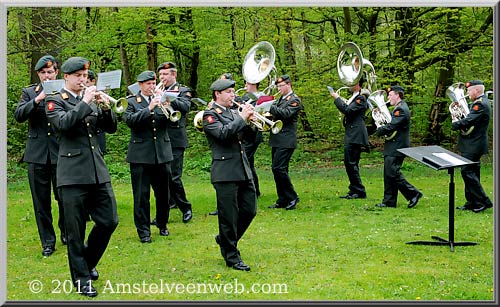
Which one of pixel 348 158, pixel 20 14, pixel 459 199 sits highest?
pixel 20 14

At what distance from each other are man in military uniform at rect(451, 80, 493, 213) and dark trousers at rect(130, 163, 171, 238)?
4.78 m

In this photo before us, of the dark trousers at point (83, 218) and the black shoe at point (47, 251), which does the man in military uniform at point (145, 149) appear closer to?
the black shoe at point (47, 251)

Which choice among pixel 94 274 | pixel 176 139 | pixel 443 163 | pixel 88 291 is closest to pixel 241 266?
pixel 94 274

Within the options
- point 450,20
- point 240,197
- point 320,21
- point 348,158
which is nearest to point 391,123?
point 348,158

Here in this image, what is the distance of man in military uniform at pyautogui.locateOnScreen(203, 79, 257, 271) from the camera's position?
7.23m

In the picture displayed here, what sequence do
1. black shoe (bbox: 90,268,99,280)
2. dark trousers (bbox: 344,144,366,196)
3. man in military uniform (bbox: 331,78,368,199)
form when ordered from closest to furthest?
black shoe (bbox: 90,268,99,280), man in military uniform (bbox: 331,78,368,199), dark trousers (bbox: 344,144,366,196)

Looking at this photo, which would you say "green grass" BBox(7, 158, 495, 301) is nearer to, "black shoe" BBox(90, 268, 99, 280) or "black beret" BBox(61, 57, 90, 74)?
"black shoe" BBox(90, 268, 99, 280)

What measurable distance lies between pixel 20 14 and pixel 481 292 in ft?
37.3

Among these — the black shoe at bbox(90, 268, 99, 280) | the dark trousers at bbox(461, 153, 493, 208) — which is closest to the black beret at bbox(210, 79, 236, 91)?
the black shoe at bbox(90, 268, 99, 280)

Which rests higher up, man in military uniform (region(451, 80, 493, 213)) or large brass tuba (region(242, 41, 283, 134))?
large brass tuba (region(242, 41, 283, 134))

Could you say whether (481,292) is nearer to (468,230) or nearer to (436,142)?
(468,230)

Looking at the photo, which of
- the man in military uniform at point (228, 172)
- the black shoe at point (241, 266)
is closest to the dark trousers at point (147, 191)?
the man in military uniform at point (228, 172)

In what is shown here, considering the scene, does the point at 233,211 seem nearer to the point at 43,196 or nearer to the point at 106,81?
the point at 106,81

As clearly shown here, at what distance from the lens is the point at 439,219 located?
9.88m
